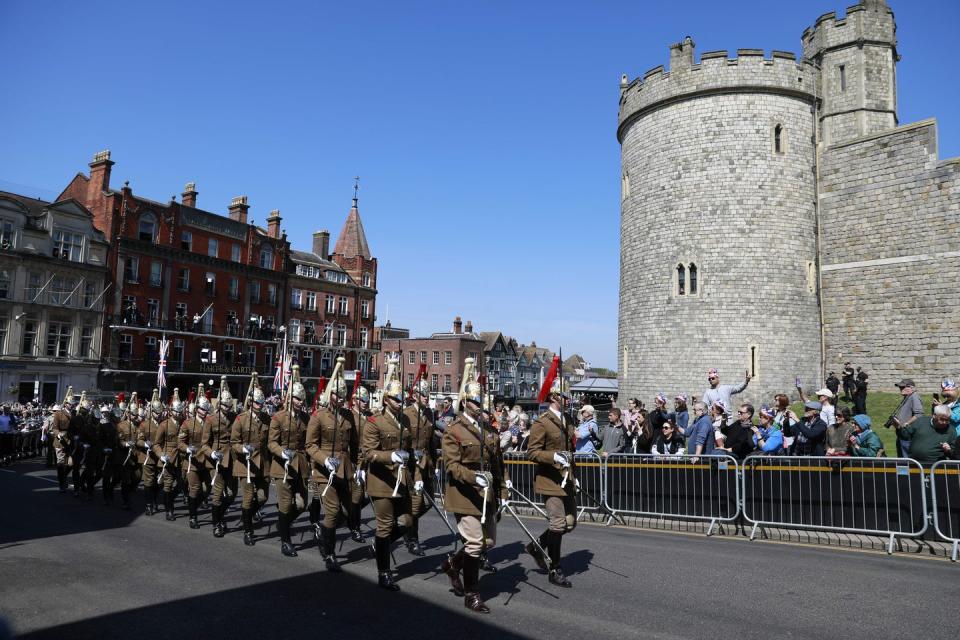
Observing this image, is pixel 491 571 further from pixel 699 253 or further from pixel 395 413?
pixel 699 253

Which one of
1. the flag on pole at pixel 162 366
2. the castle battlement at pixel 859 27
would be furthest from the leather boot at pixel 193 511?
the castle battlement at pixel 859 27

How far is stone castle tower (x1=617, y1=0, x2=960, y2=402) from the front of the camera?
26.0m

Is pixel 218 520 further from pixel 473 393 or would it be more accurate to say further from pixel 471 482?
pixel 471 482

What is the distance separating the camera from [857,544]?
9508 millimetres

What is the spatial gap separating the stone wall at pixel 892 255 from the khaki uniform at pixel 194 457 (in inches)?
973

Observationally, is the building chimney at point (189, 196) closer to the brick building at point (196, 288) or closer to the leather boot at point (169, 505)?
the brick building at point (196, 288)

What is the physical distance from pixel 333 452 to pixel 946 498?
8268 millimetres

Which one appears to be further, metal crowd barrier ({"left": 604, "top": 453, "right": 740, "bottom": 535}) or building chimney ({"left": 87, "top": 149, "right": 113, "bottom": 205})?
building chimney ({"left": 87, "top": 149, "right": 113, "bottom": 205})

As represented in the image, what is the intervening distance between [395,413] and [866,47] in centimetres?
2862

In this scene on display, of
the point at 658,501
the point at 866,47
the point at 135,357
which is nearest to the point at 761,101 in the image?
the point at 866,47

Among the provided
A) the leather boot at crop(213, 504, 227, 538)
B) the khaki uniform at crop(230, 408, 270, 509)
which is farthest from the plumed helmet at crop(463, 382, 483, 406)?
the leather boot at crop(213, 504, 227, 538)

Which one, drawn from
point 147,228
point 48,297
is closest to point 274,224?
point 147,228

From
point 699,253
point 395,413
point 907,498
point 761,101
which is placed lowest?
point 907,498

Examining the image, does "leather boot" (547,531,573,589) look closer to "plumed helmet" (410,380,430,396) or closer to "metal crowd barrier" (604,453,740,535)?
"plumed helmet" (410,380,430,396)
